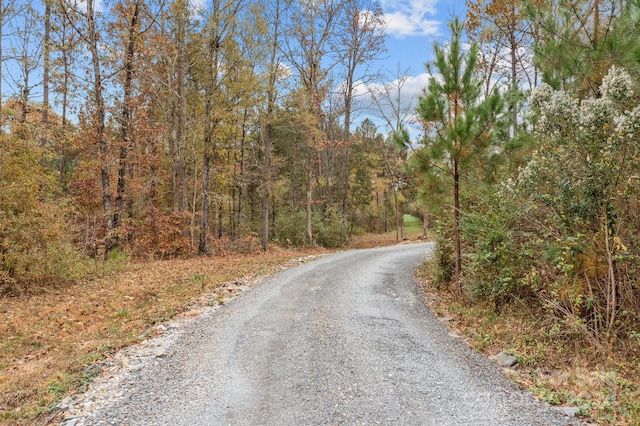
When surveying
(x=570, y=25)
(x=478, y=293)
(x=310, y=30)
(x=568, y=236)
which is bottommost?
(x=478, y=293)

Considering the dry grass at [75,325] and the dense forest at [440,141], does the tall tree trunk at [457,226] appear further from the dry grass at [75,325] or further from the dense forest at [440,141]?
the dry grass at [75,325]

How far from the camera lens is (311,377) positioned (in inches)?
169

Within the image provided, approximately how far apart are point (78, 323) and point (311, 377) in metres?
4.54

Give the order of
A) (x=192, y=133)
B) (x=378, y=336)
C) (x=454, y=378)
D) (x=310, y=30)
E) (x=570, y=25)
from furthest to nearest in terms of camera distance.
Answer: (x=310, y=30) → (x=192, y=133) → (x=570, y=25) → (x=378, y=336) → (x=454, y=378)

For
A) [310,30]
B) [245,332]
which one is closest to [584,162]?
[245,332]

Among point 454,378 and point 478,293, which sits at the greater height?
point 478,293

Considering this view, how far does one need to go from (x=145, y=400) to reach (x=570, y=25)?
817 centimetres

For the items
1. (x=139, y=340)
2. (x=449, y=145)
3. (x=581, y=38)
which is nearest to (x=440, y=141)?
(x=449, y=145)

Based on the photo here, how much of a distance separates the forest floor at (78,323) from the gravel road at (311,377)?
466mm

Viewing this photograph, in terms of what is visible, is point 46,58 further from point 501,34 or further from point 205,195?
point 501,34

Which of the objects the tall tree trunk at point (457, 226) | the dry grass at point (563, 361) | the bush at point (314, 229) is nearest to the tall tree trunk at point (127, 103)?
the bush at point (314, 229)

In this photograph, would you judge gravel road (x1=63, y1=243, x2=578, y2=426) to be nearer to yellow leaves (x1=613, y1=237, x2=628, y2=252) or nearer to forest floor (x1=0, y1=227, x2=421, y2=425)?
forest floor (x1=0, y1=227, x2=421, y2=425)

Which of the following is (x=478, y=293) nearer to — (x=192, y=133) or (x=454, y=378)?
(x=454, y=378)

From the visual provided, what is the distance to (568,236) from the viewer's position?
5.15 meters
